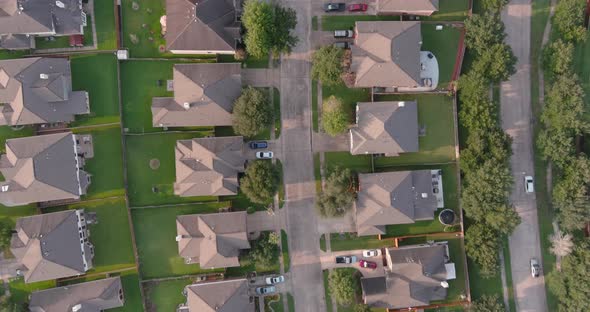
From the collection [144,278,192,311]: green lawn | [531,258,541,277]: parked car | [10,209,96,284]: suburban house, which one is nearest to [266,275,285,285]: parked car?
[144,278,192,311]: green lawn

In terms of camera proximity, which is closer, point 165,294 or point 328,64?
point 328,64

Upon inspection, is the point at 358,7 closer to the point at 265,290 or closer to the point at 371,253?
the point at 371,253

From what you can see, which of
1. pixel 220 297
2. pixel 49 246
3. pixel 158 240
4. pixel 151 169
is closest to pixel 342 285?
pixel 220 297

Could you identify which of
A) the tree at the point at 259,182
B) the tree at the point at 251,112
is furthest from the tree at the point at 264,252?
the tree at the point at 251,112

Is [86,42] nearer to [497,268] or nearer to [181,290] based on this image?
[181,290]

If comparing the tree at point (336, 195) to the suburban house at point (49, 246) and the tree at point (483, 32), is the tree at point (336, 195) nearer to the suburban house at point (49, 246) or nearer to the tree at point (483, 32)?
the tree at point (483, 32)

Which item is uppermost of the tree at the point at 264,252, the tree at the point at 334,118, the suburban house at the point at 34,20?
the suburban house at the point at 34,20

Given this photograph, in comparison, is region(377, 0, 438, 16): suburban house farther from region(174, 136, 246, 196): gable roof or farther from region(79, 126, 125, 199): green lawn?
region(79, 126, 125, 199): green lawn
